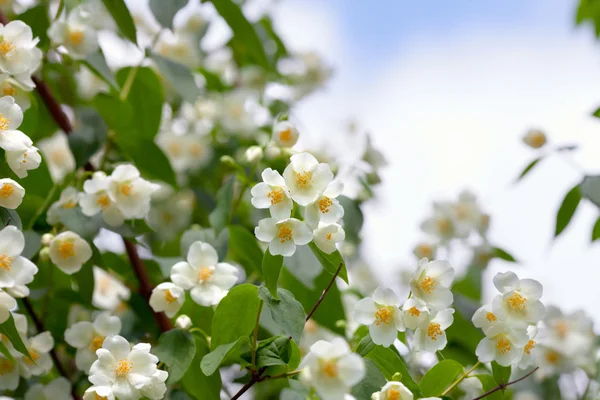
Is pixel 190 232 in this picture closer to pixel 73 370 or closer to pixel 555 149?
pixel 73 370

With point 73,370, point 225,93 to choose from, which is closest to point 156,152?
point 73,370

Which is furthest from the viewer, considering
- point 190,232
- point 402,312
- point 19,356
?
point 190,232

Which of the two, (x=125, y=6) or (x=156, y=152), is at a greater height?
(x=125, y=6)

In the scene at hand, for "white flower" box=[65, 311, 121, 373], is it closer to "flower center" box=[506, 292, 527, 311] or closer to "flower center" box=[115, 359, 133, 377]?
"flower center" box=[115, 359, 133, 377]

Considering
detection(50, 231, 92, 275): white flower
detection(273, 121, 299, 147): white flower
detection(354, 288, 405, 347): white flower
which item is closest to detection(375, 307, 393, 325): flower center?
detection(354, 288, 405, 347): white flower

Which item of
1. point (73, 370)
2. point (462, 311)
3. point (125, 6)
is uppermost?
point (125, 6)

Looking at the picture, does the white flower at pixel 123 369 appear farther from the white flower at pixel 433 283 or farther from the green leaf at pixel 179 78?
the green leaf at pixel 179 78
